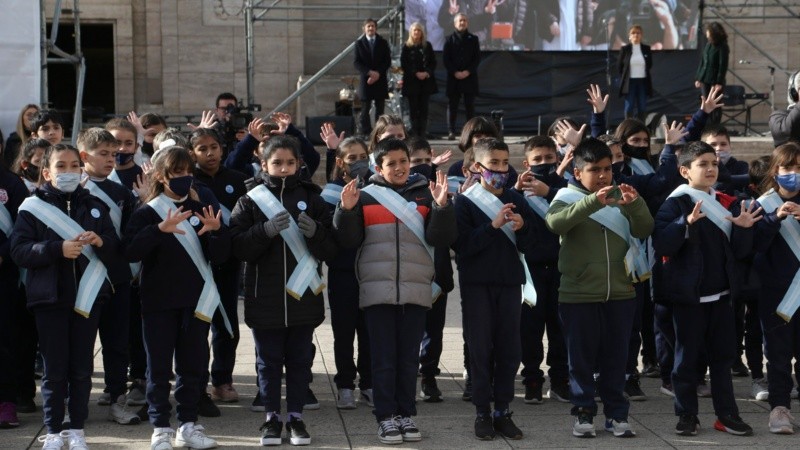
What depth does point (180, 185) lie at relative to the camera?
745 centimetres

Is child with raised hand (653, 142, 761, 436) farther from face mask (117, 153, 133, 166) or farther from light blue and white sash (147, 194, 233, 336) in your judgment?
face mask (117, 153, 133, 166)

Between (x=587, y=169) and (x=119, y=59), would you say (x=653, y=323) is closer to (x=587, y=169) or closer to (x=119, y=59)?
(x=587, y=169)

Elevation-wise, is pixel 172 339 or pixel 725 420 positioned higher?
pixel 172 339

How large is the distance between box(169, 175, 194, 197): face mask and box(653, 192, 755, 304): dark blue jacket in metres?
2.74

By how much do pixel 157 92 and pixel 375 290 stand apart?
15.0 m

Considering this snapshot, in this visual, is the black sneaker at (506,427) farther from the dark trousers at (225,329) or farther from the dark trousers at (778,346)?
the dark trousers at (225,329)

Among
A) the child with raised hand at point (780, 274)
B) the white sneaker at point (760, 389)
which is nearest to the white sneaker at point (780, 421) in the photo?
the child with raised hand at point (780, 274)

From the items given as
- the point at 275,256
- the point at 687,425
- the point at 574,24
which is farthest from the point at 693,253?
the point at 574,24

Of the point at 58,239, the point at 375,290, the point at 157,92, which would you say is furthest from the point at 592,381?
the point at 157,92

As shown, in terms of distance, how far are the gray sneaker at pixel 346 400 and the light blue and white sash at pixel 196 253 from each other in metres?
1.29

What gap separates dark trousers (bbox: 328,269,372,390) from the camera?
27.1 ft

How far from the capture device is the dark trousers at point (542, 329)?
848 centimetres

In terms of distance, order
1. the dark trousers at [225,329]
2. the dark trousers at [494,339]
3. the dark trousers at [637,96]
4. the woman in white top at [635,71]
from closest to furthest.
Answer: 1. the dark trousers at [494,339]
2. the dark trousers at [225,329]
3. the woman in white top at [635,71]
4. the dark trousers at [637,96]

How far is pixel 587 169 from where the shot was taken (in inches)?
298
